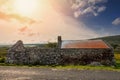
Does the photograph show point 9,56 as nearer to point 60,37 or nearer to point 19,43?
point 19,43

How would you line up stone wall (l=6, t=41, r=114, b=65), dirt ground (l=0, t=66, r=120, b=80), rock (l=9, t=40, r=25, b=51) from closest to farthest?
dirt ground (l=0, t=66, r=120, b=80) → stone wall (l=6, t=41, r=114, b=65) → rock (l=9, t=40, r=25, b=51)

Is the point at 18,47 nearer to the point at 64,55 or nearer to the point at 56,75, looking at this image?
the point at 64,55

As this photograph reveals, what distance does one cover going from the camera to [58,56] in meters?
61.1

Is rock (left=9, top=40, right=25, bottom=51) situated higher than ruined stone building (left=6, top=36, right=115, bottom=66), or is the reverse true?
rock (left=9, top=40, right=25, bottom=51)

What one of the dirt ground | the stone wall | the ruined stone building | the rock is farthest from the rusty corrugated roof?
the dirt ground

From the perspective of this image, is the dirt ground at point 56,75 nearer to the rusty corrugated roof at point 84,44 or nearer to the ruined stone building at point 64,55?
the ruined stone building at point 64,55

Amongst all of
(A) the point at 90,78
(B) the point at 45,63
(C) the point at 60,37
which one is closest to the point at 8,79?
(A) the point at 90,78

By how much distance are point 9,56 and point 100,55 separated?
19483mm

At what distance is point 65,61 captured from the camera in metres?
60.7

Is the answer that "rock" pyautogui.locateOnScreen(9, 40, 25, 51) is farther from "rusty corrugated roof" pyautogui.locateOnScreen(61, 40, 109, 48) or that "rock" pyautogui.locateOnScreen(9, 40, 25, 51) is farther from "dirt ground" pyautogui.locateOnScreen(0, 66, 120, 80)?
"dirt ground" pyautogui.locateOnScreen(0, 66, 120, 80)

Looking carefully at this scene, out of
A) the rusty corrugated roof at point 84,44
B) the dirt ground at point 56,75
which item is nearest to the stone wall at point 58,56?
the rusty corrugated roof at point 84,44

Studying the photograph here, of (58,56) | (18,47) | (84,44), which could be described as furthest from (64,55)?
(18,47)

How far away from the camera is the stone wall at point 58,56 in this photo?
59781 millimetres

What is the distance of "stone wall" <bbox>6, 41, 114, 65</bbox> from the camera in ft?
196
